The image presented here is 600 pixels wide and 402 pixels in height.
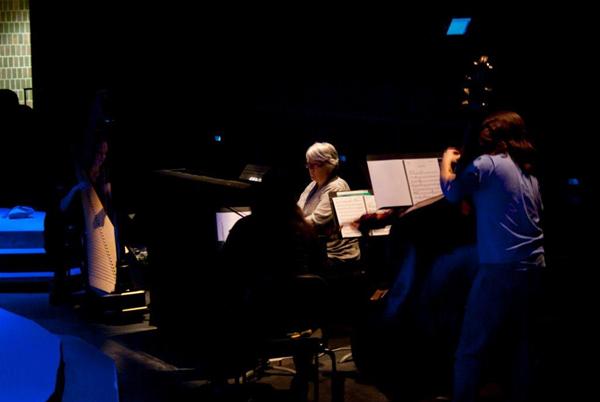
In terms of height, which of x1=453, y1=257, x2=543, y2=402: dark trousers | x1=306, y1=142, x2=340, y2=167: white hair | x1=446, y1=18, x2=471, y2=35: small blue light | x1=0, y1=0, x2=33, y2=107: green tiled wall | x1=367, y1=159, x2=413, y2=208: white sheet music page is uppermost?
x1=0, y1=0, x2=33, y2=107: green tiled wall

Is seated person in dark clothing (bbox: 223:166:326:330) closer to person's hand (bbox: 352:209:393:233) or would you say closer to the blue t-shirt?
person's hand (bbox: 352:209:393:233)

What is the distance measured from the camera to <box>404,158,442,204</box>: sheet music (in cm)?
445

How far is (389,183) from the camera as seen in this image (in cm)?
443

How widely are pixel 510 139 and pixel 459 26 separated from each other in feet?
10.5

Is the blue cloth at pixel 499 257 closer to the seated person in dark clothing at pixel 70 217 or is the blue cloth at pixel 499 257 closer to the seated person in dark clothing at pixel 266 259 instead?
the seated person in dark clothing at pixel 266 259

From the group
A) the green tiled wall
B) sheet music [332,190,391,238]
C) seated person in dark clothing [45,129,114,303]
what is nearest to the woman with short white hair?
sheet music [332,190,391,238]

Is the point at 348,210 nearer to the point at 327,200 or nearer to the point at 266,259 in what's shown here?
the point at 327,200

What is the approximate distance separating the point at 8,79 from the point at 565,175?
11.7 m

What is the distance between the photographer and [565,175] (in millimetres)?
5688

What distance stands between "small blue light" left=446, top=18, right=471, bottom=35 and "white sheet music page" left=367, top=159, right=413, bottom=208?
2390 mm

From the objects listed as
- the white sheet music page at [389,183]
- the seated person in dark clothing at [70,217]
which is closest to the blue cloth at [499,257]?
the white sheet music page at [389,183]

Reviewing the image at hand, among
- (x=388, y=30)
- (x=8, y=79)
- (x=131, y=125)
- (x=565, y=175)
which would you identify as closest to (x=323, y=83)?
(x=388, y=30)

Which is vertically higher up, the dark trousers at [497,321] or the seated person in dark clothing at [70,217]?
the seated person in dark clothing at [70,217]

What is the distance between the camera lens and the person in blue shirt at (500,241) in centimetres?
348
